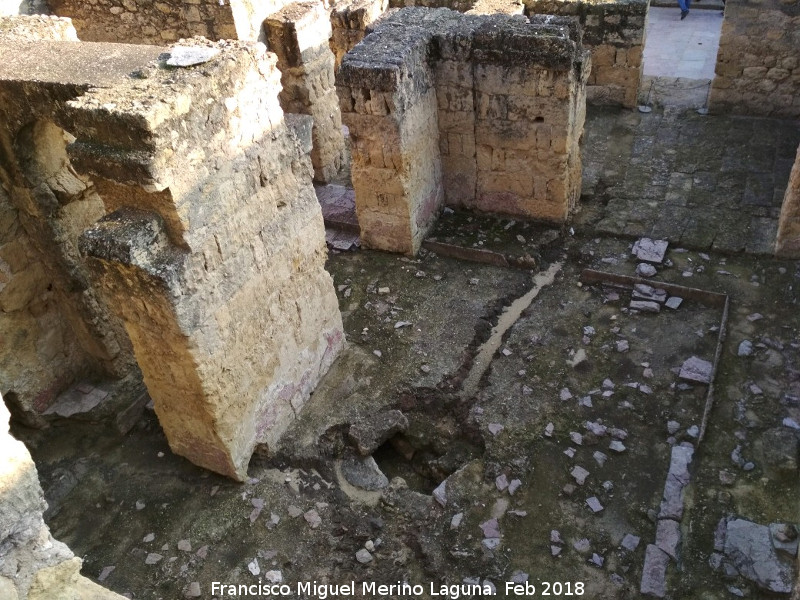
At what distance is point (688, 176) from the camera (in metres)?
7.97

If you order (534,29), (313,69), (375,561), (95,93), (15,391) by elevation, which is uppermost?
(95,93)

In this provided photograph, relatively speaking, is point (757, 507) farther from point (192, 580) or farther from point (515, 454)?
point (192, 580)

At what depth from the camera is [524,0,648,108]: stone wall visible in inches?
355

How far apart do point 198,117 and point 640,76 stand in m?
7.50

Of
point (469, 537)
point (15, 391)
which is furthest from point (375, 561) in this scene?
point (15, 391)

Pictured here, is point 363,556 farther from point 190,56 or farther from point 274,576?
point 190,56

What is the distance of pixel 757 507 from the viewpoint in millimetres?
4535

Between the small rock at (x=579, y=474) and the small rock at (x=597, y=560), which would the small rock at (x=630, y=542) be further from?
the small rock at (x=579, y=474)

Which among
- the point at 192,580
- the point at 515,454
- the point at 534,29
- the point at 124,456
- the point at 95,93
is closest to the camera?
the point at 95,93

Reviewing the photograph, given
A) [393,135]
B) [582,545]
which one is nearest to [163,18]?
[393,135]

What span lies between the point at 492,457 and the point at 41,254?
403 cm

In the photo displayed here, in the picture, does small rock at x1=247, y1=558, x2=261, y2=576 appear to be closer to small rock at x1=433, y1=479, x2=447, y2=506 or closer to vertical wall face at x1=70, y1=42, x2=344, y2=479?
vertical wall face at x1=70, y1=42, x2=344, y2=479

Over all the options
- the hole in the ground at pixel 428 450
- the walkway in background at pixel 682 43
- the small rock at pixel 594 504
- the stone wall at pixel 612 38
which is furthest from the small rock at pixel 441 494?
the walkway in background at pixel 682 43

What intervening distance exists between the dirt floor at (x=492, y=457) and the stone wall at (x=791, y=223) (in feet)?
0.47
